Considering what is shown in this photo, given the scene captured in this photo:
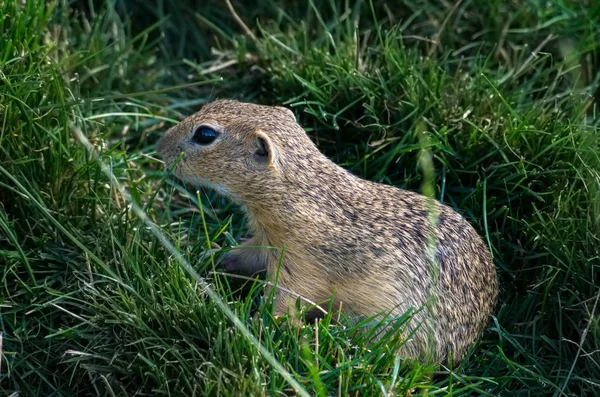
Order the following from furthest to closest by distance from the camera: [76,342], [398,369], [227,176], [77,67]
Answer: [77,67] → [227,176] → [76,342] → [398,369]

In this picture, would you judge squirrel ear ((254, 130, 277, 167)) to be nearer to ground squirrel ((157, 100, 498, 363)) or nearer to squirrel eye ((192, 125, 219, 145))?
ground squirrel ((157, 100, 498, 363))

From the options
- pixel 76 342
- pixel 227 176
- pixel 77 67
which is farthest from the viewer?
pixel 77 67

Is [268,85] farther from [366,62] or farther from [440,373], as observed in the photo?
[440,373]

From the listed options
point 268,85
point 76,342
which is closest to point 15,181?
point 76,342

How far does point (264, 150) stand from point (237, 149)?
15cm

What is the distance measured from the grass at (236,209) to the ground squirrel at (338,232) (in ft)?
0.70

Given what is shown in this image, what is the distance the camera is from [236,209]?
580 centimetres

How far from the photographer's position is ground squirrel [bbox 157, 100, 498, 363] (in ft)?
15.9

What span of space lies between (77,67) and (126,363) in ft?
7.91

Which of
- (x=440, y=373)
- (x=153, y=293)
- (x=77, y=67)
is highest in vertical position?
(x=77, y=67)

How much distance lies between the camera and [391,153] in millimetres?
5703

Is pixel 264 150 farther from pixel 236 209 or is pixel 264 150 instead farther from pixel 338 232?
pixel 236 209

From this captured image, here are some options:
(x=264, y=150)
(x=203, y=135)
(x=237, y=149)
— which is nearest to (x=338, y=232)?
(x=264, y=150)

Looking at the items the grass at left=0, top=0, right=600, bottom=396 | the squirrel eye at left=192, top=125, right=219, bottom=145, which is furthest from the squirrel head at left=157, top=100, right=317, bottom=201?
the grass at left=0, top=0, right=600, bottom=396
